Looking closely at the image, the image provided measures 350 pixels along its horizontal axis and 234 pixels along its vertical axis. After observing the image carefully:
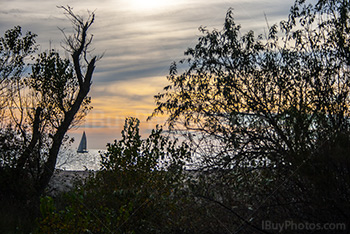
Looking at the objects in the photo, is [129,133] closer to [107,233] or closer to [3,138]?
[107,233]

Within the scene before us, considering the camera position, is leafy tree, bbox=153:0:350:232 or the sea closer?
leafy tree, bbox=153:0:350:232

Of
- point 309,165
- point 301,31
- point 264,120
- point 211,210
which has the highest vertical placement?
point 301,31

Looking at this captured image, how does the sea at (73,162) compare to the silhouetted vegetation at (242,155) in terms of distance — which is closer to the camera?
the silhouetted vegetation at (242,155)

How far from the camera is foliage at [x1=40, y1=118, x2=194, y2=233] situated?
7.14 m

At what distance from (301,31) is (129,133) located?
4370 millimetres

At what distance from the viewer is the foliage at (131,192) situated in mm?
7141

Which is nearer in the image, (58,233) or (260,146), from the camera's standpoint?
(260,146)

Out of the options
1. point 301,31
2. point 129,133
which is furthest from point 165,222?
point 301,31

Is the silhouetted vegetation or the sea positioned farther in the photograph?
the sea

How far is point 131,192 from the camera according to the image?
700 cm

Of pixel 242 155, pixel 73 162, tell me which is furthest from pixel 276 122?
pixel 73 162

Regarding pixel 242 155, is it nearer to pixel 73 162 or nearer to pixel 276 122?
pixel 276 122

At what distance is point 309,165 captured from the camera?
5094 mm

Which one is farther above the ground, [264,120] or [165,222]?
[264,120]
